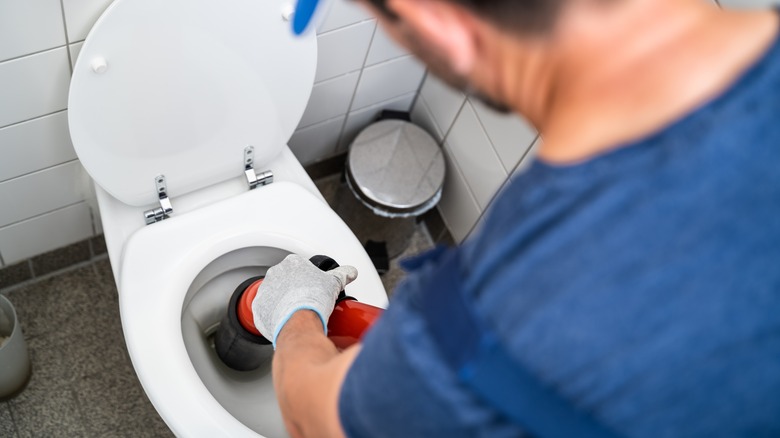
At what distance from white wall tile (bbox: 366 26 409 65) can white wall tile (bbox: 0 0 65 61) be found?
1.77ft

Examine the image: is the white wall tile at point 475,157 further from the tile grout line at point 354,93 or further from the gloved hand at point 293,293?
the gloved hand at point 293,293

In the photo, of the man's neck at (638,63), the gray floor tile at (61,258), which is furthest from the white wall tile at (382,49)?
the man's neck at (638,63)

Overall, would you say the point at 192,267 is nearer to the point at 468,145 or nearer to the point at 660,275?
the point at 468,145

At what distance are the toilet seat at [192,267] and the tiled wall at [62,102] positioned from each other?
0.70ft

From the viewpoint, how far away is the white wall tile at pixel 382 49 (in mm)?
1215

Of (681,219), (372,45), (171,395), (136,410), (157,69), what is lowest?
(136,410)

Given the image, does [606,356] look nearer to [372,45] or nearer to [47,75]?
[47,75]

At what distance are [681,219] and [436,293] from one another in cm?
17

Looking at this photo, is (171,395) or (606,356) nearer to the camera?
(606,356)

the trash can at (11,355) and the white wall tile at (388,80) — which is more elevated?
the white wall tile at (388,80)

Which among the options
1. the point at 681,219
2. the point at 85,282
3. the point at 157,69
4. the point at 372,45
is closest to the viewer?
the point at 681,219

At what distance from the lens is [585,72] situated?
17.4 inches

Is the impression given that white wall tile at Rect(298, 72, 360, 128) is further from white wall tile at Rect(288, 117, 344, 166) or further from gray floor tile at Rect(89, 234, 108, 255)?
gray floor tile at Rect(89, 234, 108, 255)

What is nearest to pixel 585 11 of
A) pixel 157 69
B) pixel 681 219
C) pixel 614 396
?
pixel 681 219
